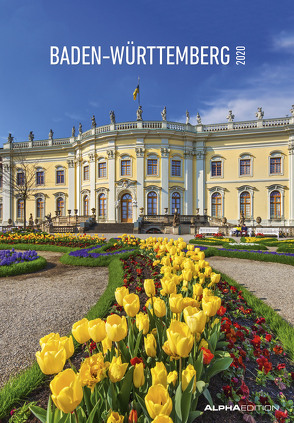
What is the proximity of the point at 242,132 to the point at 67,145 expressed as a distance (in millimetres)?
20218

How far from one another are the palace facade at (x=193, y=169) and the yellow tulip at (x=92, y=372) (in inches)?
890

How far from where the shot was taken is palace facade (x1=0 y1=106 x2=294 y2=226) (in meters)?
23.3

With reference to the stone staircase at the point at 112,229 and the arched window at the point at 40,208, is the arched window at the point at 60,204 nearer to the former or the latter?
the arched window at the point at 40,208

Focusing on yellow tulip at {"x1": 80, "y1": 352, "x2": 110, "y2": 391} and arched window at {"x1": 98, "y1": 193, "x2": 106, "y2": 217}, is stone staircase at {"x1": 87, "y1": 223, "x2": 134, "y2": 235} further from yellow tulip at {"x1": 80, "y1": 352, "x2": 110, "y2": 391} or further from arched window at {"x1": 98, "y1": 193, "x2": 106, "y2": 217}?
yellow tulip at {"x1": 80, "y1": 352, "x2": 110, "y2": 391}

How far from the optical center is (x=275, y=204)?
23.3m

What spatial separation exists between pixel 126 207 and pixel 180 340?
23.6 metres

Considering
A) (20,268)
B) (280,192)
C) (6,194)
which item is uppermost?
(6,194)

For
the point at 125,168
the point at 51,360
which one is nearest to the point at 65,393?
the point at 51,360

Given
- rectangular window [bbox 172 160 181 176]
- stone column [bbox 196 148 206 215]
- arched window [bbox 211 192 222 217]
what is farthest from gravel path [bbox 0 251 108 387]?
arched window [bbox 211 192 222 217]

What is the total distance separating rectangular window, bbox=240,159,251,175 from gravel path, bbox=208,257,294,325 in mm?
19353

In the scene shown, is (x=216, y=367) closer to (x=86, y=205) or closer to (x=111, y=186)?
(x=111, y=186)

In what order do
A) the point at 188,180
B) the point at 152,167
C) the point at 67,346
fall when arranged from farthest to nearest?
the point at 188,180 → the point at 152,167 → the point at 67,346

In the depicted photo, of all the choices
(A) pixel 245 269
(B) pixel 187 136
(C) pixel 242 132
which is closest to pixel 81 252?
(A) pixel 245 269

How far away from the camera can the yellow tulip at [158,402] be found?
2.41 ft
